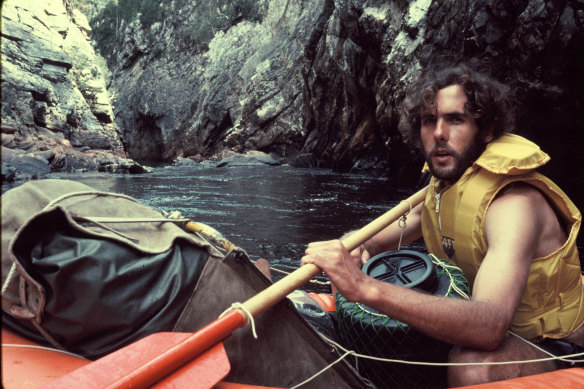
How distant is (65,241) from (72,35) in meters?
24.8

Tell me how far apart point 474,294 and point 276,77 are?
25.2 metres

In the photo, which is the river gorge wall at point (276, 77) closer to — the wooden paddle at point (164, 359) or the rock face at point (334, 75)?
the rock face at point (334, 75)

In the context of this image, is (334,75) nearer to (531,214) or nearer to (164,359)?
(531,214)

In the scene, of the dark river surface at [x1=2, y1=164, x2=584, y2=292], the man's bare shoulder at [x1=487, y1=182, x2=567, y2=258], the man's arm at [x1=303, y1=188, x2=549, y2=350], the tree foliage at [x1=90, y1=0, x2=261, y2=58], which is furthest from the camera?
the tree foliage at [x1=90, y1=0, x2=261, y2=58]

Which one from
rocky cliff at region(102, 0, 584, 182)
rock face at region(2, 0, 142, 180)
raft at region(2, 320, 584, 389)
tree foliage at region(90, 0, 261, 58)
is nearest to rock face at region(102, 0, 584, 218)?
rocky cliff at region(102, 0, 584, 182)

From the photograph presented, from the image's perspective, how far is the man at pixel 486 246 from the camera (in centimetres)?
136

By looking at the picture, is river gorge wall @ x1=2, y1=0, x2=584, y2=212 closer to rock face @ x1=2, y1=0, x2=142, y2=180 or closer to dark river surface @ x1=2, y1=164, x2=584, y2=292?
rock face @ x1=2, y1=0, x2=142, y2=180

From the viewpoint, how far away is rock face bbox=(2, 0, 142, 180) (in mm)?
14094

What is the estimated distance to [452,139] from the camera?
189 centimetres

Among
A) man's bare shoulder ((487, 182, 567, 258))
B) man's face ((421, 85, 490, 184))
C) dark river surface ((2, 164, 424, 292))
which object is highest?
man's face ((421, 85, 490, 184))

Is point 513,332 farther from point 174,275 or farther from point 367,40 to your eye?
point 367,40

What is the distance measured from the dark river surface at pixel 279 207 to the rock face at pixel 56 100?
530 cm

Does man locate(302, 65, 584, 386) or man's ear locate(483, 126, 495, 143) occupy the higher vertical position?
man's ear locate(483, 126, 495, 143)

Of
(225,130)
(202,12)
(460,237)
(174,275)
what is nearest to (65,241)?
(174,275)
